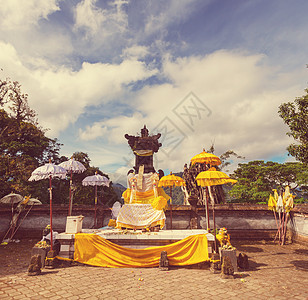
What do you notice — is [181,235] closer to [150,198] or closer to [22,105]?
[150,198]

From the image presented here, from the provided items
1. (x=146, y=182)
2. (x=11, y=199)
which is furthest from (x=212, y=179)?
(x=11, y=199)

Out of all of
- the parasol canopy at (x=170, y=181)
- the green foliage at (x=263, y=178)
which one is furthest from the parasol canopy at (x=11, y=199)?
the green foliage at (x=263, y=178)

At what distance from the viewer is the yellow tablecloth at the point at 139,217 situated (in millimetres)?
9328

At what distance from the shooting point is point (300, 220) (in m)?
11.2

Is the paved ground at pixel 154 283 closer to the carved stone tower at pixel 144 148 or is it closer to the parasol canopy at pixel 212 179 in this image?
the parasol canopy at pixel 212 179

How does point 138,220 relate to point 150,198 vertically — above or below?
below

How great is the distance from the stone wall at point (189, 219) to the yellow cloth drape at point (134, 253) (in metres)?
5.19

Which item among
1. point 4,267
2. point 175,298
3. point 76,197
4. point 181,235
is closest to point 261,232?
point 181,235

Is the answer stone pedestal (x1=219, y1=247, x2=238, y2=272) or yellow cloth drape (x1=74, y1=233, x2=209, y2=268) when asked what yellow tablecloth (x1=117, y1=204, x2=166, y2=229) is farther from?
stone pedestal (x1=219, y1=247, x2=238, y2=272)

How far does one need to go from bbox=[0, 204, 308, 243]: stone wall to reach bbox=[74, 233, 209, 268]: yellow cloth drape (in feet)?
17.0

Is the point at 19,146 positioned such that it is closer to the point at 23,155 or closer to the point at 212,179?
the point at 23,155

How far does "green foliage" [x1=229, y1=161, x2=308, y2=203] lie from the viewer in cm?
2016

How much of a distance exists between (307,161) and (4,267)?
13.5 metres

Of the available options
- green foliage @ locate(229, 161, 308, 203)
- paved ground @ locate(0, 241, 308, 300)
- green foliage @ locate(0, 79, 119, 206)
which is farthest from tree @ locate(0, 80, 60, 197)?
green foliage @ locate(229, 161, 308, 203)
